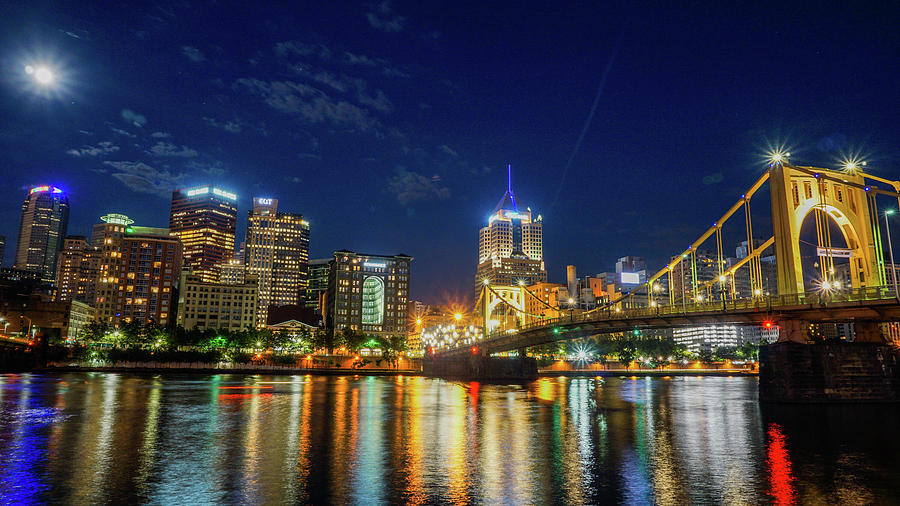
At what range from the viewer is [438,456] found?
23578 mm

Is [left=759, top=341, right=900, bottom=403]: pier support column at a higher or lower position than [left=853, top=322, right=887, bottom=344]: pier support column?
lower

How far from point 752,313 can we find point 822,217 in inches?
525

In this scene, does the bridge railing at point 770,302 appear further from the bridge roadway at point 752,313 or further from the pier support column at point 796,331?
the pier support column at point 796,331

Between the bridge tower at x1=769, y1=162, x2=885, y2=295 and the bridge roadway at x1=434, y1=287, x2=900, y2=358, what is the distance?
2423mm

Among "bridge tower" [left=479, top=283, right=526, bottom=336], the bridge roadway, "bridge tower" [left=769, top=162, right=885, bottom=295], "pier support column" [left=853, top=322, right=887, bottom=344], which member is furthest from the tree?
"pier support column" [left=853, top=322, right=887, bottom=344]

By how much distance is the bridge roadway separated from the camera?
4491 centimetres

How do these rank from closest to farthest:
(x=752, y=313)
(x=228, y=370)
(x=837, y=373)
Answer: (x=837, y=373) → (x=752, y=313) → (x=228, y=370)

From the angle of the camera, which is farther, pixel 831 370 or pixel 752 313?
pixel 752 313

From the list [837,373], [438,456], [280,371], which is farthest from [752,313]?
[280,371]

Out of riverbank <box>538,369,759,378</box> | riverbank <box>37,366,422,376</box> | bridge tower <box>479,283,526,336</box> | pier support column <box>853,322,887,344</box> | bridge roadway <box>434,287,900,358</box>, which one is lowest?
riverbank <box>538,369,759,378</box>

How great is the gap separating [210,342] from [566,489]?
15197 centimetres

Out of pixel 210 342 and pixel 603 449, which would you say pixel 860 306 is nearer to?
pixel 603 449

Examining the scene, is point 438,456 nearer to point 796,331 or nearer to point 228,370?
point 796,331

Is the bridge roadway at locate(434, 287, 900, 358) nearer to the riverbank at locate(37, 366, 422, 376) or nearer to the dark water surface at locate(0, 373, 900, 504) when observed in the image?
the dark water surface at locate(0, 373, 900, 504)
